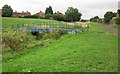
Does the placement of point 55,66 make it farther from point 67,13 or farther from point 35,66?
point 67,13

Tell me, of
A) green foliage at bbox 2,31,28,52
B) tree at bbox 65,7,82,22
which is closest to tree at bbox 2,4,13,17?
tree at bbox 65,7,82,22

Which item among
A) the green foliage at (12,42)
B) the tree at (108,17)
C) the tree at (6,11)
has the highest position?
the tree at (6,11)

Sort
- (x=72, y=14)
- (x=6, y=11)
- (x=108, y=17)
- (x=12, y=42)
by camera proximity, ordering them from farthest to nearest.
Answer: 1. (x=108, y=17)
2. (x=72, y=14)
3. (x=6, y=11)
4. (x=12, y=42)

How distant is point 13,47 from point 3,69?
787 cm

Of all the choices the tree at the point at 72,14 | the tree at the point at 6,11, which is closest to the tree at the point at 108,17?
the tree at the point at 72,14

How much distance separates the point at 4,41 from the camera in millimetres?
21656

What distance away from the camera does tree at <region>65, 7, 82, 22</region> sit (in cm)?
8892

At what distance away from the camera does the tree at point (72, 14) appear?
8892 cm

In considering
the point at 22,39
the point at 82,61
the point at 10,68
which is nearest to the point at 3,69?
the point at 10,68

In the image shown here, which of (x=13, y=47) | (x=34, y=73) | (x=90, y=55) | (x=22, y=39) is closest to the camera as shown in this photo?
(x=34, y=73)

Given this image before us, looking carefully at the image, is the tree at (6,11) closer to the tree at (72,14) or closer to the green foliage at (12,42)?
the tree at (72,14)

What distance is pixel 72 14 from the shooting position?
8931 cm

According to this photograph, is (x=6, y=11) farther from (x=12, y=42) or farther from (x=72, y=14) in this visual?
(x=12, y=42)

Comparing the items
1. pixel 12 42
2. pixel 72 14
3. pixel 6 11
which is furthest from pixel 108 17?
pixel 12 42
